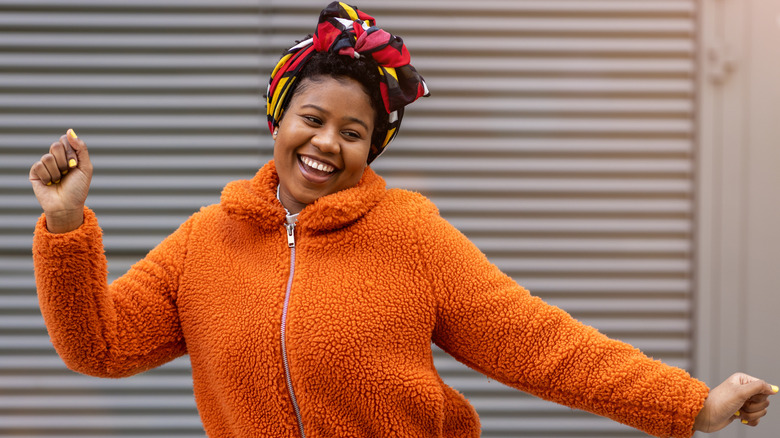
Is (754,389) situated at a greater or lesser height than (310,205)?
lesser

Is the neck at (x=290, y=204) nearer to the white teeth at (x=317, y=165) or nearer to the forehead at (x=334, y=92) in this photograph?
the white teeth at (x=317, y=165)

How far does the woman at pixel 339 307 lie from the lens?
144 centimetres

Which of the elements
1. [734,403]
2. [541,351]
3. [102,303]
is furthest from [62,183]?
[734,403]

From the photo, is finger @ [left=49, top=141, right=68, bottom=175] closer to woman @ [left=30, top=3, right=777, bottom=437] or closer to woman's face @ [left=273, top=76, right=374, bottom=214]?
woman @ [left=30, top=3, right=777, bottom=437]

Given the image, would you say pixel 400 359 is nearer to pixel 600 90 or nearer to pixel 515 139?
pixel 515 139

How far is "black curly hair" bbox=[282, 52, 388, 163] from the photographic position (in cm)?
147

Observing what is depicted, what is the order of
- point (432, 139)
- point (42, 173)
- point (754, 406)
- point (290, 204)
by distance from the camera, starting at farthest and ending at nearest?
point (432, 139) → point (290, 204) → point (754, 406) → point (42, 173)

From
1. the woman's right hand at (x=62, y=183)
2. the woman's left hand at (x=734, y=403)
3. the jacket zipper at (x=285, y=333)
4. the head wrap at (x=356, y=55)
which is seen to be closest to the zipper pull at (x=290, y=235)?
the jacket zipper at (x=285, y=333)

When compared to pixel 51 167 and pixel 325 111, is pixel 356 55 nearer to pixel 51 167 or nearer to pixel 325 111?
Result: pixel 325 111

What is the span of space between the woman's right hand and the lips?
444 millimetres

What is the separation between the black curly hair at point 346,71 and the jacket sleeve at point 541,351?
0.31 m

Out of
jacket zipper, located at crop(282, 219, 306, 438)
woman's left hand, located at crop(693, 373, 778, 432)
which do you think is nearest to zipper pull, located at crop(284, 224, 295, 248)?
jacket zipper, located at crop(282, 219, 306, 438)

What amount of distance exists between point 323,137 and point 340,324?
0.41 metres

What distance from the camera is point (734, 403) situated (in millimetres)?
1404
